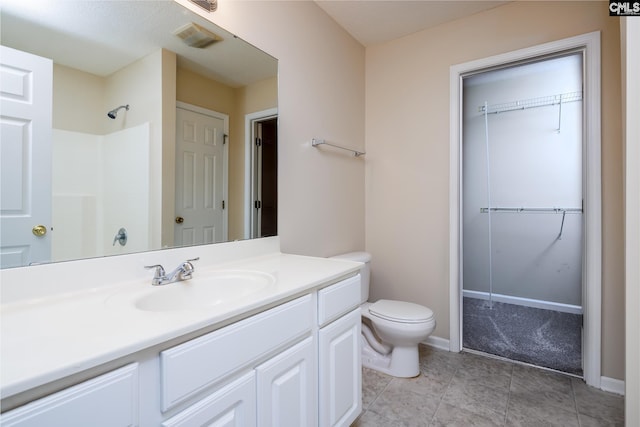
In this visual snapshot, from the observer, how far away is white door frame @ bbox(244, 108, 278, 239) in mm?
1581

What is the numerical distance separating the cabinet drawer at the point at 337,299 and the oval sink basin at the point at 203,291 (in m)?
0.22

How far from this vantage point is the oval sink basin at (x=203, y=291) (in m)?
0.99

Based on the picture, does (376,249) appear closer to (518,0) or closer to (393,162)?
(393,162)

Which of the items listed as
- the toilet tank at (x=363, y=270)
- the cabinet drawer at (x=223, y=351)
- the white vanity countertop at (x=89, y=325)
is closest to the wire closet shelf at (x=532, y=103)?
the toilet tank at (x=363, y=270)

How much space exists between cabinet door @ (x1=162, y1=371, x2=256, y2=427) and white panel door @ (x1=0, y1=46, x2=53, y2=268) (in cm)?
65

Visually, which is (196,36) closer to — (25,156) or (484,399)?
(25,156)

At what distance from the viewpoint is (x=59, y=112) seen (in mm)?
951

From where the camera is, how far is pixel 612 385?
175 cm

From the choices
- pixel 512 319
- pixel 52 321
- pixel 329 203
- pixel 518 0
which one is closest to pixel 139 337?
pixel 52 321

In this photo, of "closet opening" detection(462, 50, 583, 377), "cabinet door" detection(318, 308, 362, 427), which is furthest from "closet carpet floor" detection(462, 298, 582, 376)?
"cabinet door" detection(318, 308, 362, 427)

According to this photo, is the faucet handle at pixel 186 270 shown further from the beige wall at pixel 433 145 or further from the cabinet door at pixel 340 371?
the beige wall at pixel 433 145

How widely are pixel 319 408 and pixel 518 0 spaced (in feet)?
8.66

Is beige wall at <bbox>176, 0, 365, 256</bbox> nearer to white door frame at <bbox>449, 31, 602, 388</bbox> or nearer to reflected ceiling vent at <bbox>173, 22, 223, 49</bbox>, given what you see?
reflected ceiling vent at <bbox>173, 22, 223, 49</bbox>

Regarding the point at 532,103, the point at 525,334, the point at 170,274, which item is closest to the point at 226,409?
the point at 170,274
